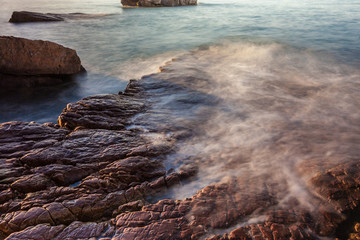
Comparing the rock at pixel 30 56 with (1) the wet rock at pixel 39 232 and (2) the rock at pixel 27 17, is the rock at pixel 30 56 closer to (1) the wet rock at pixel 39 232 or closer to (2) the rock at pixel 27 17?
(1) the wet rock at pixel 39 232

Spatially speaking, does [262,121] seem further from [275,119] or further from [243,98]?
[243,98]

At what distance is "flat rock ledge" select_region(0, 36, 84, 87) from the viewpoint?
232 inches

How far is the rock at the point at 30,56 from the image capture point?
5875 millimetres

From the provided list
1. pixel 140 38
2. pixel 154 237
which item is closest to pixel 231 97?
pixel 154 237

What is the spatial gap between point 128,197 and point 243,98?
3732 millimetres

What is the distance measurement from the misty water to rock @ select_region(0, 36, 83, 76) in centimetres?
66

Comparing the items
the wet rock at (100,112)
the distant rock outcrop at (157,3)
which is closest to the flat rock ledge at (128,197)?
the wet rock at (100,112)

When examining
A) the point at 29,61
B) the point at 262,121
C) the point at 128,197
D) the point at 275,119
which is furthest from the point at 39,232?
the point at 29,61

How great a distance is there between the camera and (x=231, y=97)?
5.34 meters

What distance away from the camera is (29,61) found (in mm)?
6059

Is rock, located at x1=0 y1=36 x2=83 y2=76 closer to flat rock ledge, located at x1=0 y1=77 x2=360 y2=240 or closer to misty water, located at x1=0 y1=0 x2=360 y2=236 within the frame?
misty water, located at x1=0 y1=0 x2=360 y2=236

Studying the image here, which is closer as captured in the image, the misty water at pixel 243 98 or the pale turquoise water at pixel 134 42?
the misty water at pixel 243 98

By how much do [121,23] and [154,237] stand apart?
1790cm

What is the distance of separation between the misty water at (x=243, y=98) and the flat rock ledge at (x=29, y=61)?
462 millimetres
